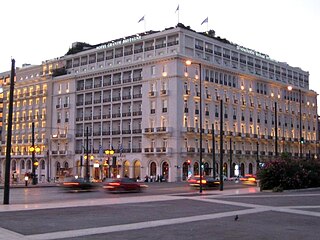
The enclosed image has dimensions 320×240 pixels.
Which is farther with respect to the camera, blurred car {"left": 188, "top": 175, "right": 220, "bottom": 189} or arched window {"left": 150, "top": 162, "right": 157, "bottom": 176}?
arched window {"left": 150, "top": 162, "right": 157, "bottom": 176}

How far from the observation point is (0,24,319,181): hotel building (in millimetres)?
87875

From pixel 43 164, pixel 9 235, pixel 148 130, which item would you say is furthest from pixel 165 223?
pixel 43 164

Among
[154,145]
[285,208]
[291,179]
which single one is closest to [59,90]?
[154,145]

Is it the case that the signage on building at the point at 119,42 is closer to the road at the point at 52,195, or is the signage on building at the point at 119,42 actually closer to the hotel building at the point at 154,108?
the hotel building at the point at 154,108

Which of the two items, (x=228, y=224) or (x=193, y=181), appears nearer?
(x=228, y=224)

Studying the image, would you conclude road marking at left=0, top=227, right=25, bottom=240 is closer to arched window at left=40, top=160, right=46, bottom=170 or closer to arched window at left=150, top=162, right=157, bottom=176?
arched window at left=150, top=162, right=157, bottom=176

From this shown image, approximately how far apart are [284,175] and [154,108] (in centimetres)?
5432

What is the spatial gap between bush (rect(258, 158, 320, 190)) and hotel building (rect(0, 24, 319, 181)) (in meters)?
41.7

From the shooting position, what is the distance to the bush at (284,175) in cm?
3675

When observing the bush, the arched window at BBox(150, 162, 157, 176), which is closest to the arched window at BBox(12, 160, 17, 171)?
the arched window at BBox(150, 162, 157, 176)

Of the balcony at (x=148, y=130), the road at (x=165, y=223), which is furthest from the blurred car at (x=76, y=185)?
the balcony at (x=148, y=130)

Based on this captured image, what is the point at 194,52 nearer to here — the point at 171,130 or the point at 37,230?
the point at 171,130

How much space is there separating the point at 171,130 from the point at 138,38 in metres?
22.8

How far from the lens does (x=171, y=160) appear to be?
8600 centimetres
